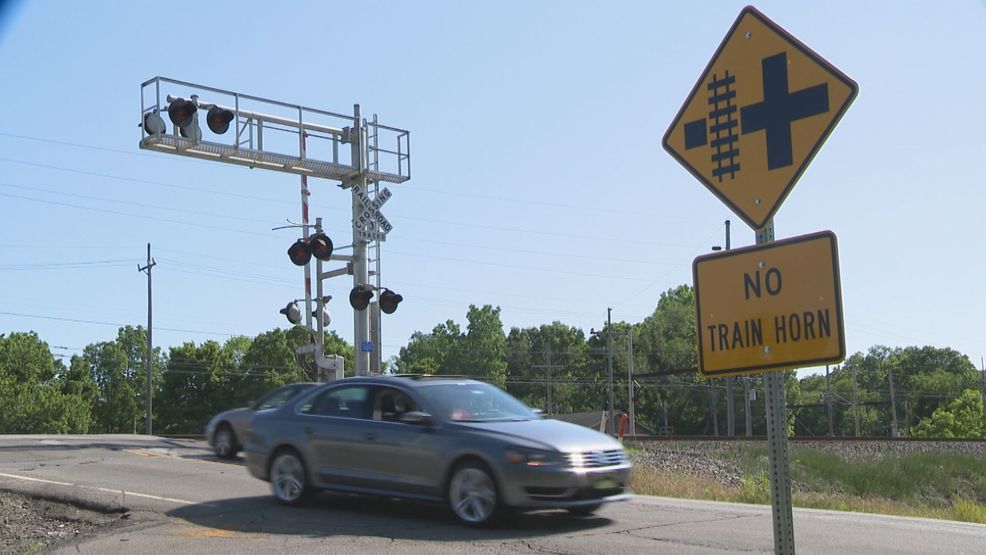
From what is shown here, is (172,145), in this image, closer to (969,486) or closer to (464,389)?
(464,389)

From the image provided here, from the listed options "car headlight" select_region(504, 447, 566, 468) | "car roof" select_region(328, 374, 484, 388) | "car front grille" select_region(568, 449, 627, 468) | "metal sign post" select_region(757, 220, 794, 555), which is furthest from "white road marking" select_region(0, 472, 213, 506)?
"metal sign post" select_region(757, 220, 794, 555)

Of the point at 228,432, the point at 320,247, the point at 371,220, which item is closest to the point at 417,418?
the point at 228,432

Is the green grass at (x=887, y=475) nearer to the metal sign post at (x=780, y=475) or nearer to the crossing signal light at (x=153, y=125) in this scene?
the crossing signal light at (x=153, y=125)

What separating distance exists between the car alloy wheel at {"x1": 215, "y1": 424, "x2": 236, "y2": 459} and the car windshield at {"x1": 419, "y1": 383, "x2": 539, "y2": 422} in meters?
8.36

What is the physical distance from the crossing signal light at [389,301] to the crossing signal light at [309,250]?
1966 millimetres

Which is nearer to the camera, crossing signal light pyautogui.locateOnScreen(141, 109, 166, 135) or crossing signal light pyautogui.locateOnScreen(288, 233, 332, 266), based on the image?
crossing signal light pyautogui.locateOnScreen(141, 109, 166, 135)

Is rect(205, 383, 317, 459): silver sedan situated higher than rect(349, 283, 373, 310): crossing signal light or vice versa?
rect(349, 283, 373, 310): crossing signal light

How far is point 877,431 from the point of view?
11775cm

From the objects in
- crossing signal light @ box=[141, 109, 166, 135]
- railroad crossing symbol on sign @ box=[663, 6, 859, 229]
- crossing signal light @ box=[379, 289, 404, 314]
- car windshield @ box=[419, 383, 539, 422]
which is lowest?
car windshield @ box=[419, 383, 539, 422]

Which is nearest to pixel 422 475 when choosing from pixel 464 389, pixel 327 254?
pixel 464 389

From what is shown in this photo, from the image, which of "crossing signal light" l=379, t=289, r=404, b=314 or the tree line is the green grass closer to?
"crossing signal light" l=379, t=289, r=404, b=314

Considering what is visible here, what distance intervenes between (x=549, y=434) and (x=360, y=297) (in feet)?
47.2

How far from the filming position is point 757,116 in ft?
15.8

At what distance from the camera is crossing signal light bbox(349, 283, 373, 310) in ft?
80.8
